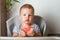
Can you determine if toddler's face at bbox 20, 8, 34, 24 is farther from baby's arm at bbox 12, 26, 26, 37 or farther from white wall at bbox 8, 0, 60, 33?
white wall at bbox 8, 0, 60, 33

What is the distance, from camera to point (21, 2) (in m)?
1.17

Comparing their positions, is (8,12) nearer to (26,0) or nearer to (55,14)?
(26,0)

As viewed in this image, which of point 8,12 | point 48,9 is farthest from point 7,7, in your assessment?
point 48,9

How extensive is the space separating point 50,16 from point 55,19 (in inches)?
1.8

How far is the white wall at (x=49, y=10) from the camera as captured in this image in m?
1.18

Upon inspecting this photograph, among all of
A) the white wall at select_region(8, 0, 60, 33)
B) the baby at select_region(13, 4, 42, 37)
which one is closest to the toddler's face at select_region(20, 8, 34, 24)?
the baby at select_region(13, 4, 42, 37)

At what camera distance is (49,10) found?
46.6 inches

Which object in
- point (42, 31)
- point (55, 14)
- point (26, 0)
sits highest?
point (26, 0)

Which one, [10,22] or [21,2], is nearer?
[10,22]

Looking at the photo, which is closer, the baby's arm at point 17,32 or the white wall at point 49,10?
the baby's arm at point 17,32

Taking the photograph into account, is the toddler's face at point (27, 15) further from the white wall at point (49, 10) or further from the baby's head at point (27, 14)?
the white wall at point (49, 10)

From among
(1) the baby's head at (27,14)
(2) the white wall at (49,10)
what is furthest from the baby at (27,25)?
(2) the white wall at (49,10)

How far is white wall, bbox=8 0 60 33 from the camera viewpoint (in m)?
1.18

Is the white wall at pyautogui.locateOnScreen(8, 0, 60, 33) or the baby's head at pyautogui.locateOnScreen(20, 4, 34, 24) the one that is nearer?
the baby's head at pyautogui.locateOnScreen(20, 4, 34, 24)
